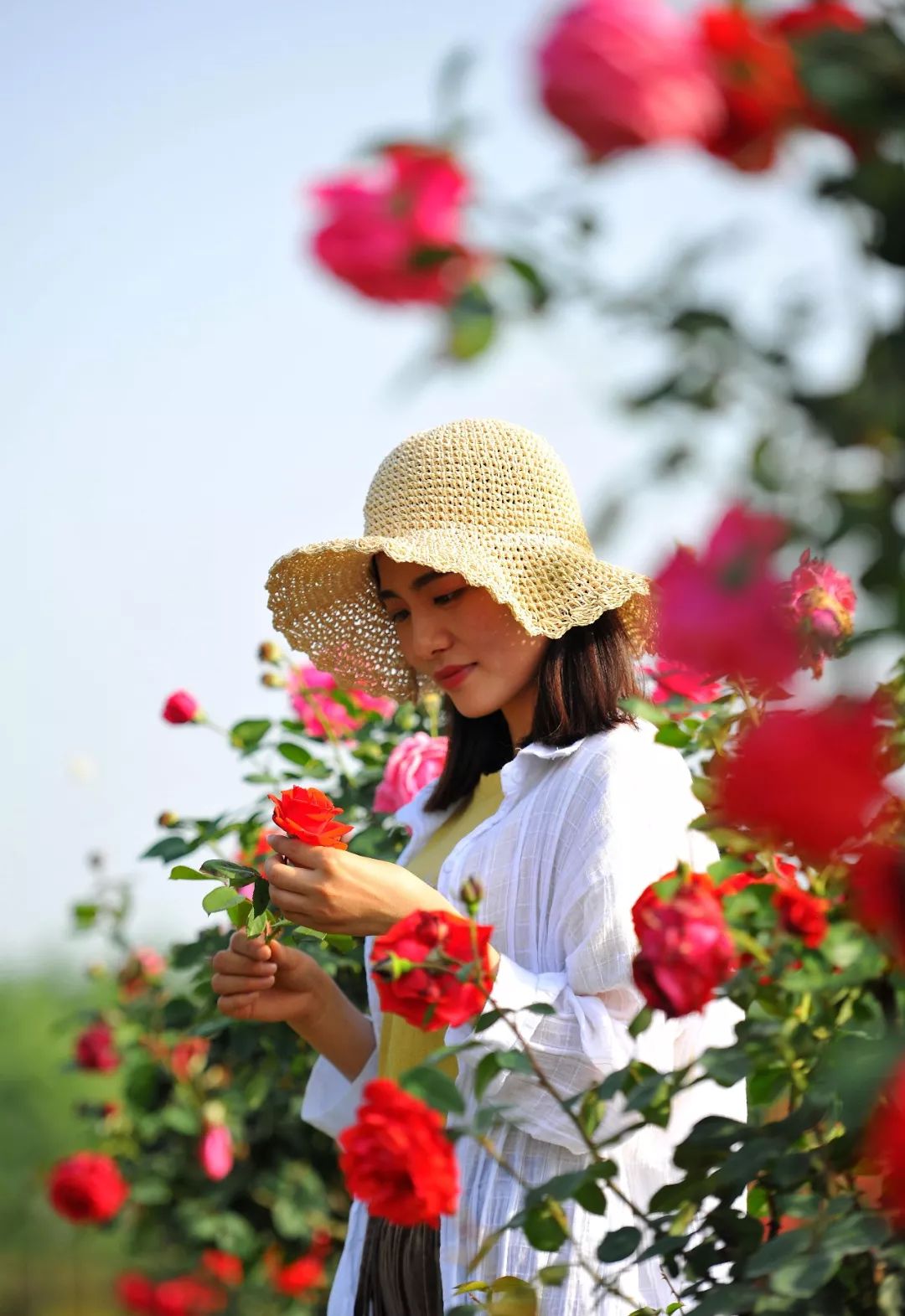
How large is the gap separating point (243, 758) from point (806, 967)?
5.96 ft

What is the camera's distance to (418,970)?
1.11 meters

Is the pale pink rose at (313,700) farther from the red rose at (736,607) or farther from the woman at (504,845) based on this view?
the red rose at (736,607)

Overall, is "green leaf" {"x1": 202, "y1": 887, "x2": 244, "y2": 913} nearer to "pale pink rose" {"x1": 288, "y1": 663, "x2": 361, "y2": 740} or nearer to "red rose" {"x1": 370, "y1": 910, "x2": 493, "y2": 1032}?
"red rose" {"x1": 370, "y1": 910, "x2": 493, "y2": 1032}

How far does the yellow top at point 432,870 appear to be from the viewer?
1996 millimetres

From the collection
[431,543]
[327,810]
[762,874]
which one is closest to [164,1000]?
[431,543]

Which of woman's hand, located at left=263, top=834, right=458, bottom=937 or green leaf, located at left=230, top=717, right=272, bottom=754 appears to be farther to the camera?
green leaf, located at left=230, top=717, right=272, bottom=754

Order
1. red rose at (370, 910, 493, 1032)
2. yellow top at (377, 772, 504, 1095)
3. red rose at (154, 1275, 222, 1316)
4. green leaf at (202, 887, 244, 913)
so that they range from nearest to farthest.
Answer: red rose at (370, 910, 493, 1032)
green leaf at (202, 887, 244, 913)
yellow top at (377, 772, 504, 1095)
red rose at (154, 1275, 222, 1316)

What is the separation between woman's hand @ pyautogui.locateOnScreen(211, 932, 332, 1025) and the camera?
191cm

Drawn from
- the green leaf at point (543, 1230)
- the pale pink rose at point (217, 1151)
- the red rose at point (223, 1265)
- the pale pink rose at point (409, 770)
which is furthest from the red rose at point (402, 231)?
the red rose at point (223, 1265)

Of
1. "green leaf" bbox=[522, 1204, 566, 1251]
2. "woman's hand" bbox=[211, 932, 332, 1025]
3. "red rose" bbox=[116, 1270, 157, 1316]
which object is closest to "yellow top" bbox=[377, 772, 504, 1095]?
"woman's hand" bbox=[211, 932, 332, 1025]

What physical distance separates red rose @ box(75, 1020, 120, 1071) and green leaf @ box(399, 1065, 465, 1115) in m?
2.91

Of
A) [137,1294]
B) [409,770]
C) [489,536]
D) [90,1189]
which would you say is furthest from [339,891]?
[137,1294]

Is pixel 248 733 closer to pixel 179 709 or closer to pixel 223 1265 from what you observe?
pixel 179 709

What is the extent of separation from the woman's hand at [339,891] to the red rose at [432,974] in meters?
0.43
